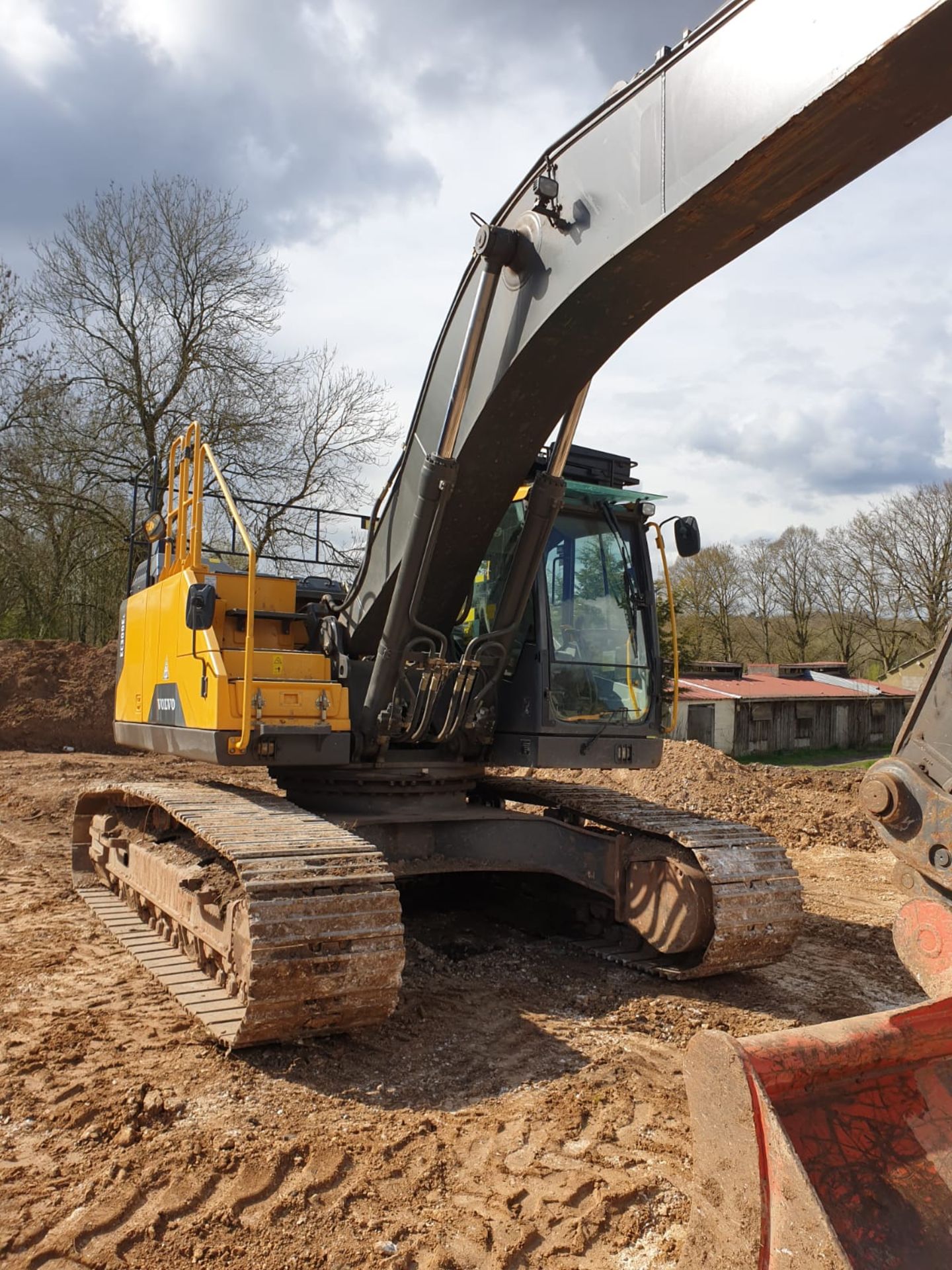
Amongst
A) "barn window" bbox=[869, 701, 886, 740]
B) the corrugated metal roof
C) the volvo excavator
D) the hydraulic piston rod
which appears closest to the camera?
the volvo excavator

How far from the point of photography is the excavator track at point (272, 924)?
161 inches

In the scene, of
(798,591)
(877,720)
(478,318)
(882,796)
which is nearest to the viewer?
(882,796)

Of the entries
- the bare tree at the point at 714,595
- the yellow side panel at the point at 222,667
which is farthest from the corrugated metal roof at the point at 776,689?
the yellow side panel at the point at 222,667

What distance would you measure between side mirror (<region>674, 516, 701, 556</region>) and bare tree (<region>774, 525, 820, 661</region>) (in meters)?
35.2

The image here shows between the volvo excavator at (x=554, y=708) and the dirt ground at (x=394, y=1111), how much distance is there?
0.28 metres

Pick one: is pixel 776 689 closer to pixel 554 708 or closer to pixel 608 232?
pixel 554 708

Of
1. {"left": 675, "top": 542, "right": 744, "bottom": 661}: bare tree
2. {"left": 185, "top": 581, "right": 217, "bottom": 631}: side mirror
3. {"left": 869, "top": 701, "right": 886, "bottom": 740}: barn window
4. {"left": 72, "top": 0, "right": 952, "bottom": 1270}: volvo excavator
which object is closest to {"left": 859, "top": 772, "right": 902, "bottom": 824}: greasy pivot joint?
{"left": 72, "top": 0, "right": 952, "bottom": 1270}: volvo excavator

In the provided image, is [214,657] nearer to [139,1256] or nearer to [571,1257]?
[139,1256]

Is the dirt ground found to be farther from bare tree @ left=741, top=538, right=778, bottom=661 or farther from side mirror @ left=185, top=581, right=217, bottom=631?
bare tree @ left=741, top=538, right=778, bottom=661

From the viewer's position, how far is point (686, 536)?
6.01 m

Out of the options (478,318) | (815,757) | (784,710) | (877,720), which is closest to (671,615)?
(478,318)

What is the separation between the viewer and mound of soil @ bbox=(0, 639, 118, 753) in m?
16.9

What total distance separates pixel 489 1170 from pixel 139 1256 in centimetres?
116

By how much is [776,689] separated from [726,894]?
23991mm
